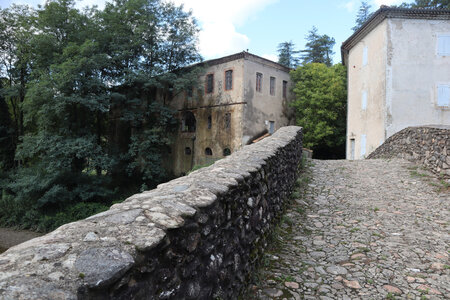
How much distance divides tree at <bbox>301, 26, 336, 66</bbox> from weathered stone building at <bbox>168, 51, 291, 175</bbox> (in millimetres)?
15819

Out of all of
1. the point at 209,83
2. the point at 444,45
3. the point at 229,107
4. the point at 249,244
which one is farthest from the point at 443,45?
the point at 249,244

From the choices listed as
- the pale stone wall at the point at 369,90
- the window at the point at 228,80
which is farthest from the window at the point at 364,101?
the window at the point at 228,80

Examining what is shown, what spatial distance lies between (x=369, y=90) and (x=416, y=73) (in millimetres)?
2397

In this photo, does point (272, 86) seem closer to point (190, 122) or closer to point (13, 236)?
point (190, 122)

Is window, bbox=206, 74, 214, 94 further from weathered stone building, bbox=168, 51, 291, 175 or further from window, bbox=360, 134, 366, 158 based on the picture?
window, bbox=360, 134, 366, 158

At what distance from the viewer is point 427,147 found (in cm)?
830

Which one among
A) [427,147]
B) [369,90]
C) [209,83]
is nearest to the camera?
[427,147]

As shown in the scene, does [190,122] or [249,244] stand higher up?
[190,122]

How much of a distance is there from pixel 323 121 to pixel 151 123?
44.8 feet

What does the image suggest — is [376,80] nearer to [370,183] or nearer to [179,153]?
[370,183]

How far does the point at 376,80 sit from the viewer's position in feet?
51.9

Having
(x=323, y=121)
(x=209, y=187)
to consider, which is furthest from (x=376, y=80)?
(x=209, y=187)

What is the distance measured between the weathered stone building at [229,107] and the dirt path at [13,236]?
11.0 metres

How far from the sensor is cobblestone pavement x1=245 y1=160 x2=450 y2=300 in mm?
3080
